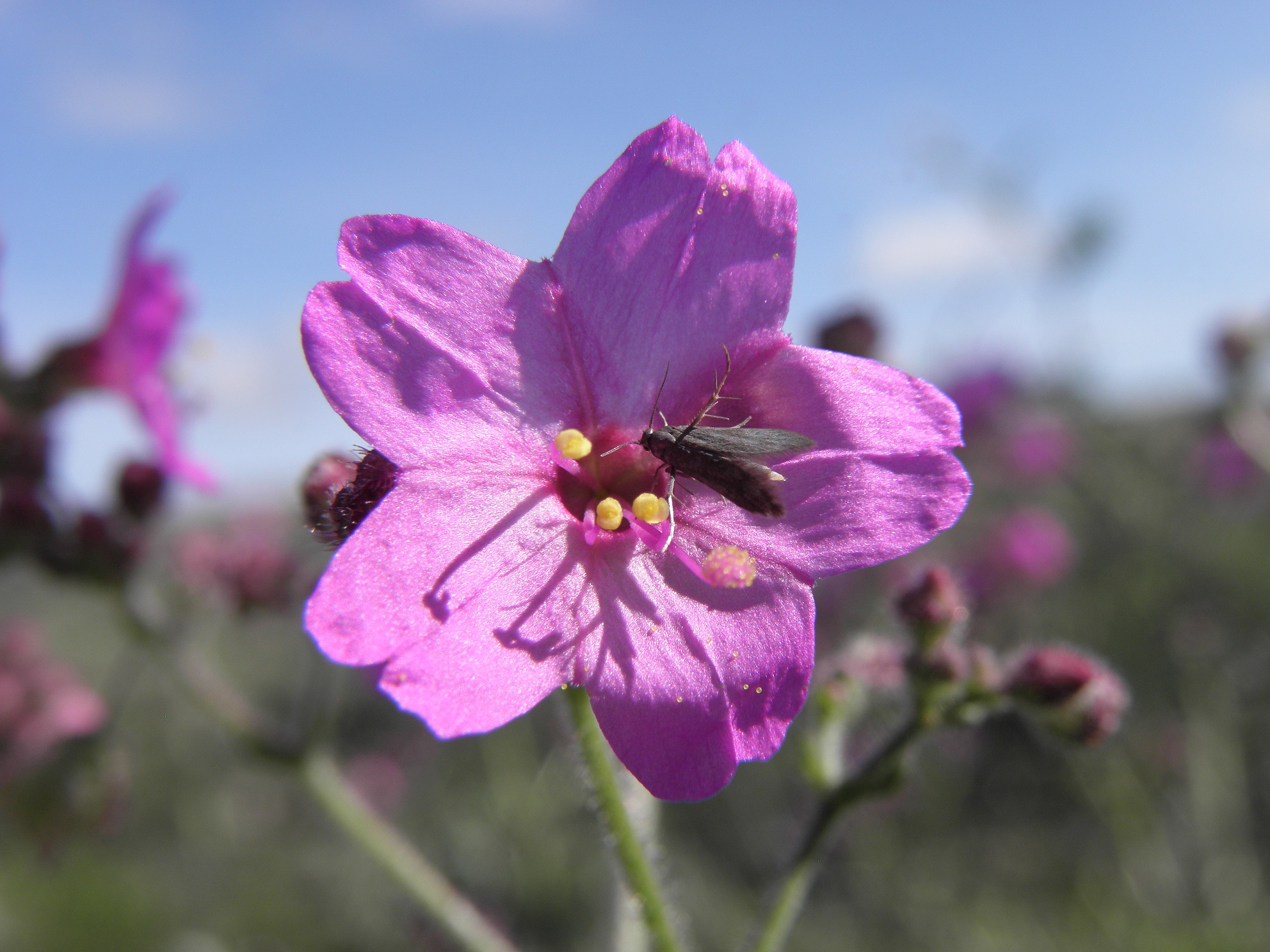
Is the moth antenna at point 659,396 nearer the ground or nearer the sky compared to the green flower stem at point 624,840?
nearer the sky

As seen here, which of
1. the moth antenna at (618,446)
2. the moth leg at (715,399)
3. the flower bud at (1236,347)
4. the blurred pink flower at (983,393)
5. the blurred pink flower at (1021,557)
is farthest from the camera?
the blurred pink flower at (983,393)

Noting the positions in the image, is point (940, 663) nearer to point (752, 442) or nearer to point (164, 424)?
point (752, 442)

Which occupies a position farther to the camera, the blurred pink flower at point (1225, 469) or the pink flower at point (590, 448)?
the blurred pink flower at point (1225, 469)

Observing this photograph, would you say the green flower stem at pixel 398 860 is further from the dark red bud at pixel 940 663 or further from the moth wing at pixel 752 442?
the moth wing at pixel 752 442

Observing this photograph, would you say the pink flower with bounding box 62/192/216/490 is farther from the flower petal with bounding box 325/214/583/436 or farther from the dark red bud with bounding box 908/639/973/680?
the dark red bud with bounding box 908/639/973/680

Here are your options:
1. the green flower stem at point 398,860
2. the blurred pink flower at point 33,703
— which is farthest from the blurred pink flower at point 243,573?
the blurred pink flower at point 33,703

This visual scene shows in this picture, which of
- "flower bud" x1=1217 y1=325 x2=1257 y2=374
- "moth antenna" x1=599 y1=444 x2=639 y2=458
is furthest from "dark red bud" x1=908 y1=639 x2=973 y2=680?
"flower bud" x1=1217 y1=325 x2=1257 y2=374
